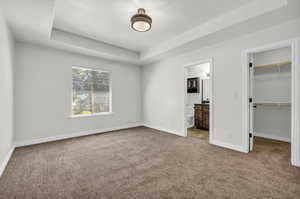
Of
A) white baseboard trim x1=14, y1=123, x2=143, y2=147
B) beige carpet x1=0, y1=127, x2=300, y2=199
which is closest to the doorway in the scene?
beige carpet x1=0, y1=127, x2=300, y2=199

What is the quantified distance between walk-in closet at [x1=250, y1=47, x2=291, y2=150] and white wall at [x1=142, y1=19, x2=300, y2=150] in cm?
86

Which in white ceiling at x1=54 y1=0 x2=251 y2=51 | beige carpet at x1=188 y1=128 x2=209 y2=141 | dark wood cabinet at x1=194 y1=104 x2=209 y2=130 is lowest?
beige carpet at x1=188 y1=128 x2=209 y2=141

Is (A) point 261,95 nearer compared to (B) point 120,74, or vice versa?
(A) point 261,95

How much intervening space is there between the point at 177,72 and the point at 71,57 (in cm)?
321

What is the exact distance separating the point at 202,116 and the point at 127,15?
13.0 feet

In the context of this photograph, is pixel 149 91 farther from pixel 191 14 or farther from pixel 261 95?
pixel 261 95

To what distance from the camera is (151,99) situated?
17.5 ft

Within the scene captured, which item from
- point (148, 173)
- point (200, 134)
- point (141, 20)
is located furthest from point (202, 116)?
point (141, 20)

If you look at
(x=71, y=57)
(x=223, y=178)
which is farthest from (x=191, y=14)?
(x=71, y=57)

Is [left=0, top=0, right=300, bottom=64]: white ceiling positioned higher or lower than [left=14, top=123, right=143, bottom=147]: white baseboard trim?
higher

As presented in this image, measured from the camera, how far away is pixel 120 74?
5.16 metres

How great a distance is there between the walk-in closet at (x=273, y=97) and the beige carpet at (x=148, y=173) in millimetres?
556

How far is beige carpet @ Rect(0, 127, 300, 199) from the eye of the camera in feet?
5.58

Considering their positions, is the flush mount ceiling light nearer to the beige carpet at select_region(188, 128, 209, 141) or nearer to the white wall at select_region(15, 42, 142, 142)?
the white wall at select_region(15, 42, 142, 142)
